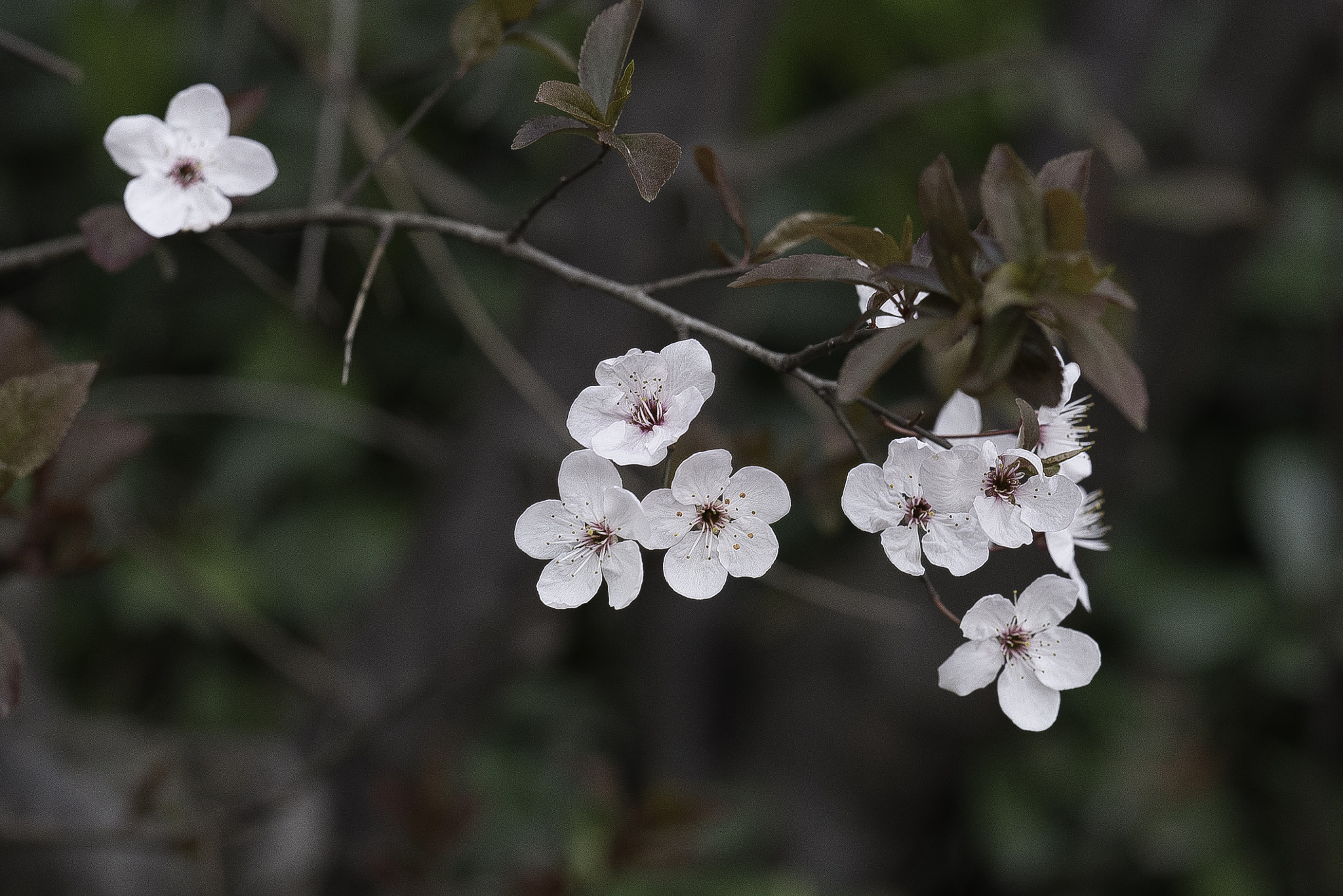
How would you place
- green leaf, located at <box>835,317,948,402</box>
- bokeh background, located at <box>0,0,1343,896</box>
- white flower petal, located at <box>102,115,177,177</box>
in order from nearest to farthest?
green leaf, located at <box>835,317,948,402</box>, white flower petal, located at <box>102,115,177,177</box>, bokeh background, located at <box>0,0,1343,896</box>

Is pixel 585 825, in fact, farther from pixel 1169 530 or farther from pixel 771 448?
pixel 1169 530

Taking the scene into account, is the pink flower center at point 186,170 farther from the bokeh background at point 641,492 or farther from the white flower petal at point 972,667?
the white flower petal at point 972,667

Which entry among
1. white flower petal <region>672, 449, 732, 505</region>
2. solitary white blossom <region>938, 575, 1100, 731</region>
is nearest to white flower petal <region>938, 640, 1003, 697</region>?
solitary white blossom <region>938, 575, 1100, 731</region>

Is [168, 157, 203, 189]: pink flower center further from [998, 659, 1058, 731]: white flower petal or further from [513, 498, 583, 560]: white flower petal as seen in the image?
[998, 659, 1058, 731]: white flower petal

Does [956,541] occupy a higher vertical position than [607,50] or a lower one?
lower

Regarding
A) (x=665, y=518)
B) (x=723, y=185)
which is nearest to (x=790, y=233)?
(x=723, y=185)

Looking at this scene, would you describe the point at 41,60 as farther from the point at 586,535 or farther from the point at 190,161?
the point at 586,535
